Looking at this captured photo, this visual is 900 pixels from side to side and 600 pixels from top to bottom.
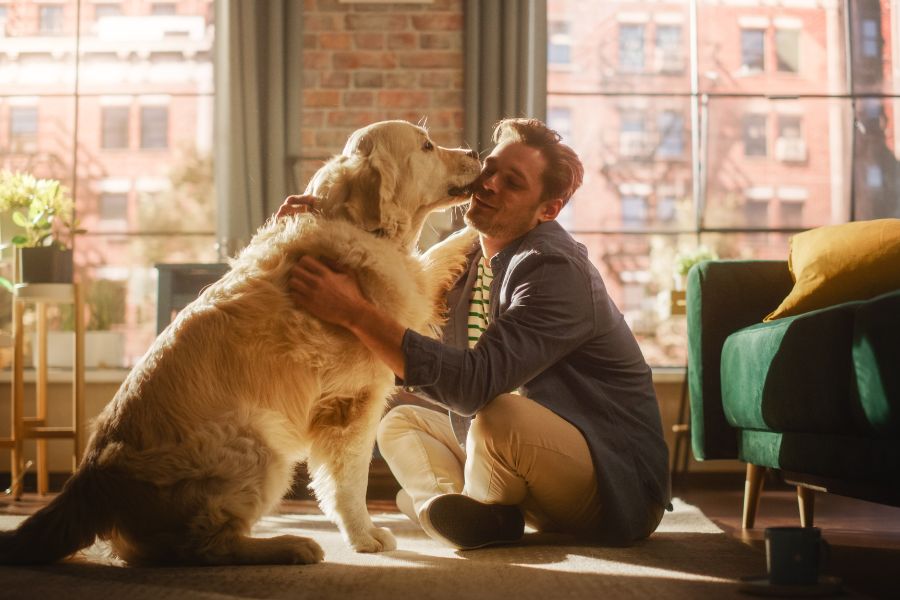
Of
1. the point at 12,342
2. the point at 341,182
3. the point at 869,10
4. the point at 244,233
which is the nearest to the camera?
the point at 341,182

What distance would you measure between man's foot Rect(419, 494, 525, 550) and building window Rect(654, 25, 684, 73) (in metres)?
3.01

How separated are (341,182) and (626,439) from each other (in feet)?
2.83

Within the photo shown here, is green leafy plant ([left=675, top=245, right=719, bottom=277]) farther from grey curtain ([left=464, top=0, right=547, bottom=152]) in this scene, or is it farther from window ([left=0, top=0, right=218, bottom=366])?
window ([left=0, top=0, right=218, bottom=366])

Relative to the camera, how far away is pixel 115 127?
4480 mm

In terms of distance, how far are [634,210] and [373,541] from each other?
9.39 feet

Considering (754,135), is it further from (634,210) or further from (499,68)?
(499,68)

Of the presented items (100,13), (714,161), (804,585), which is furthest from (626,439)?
(100,13)

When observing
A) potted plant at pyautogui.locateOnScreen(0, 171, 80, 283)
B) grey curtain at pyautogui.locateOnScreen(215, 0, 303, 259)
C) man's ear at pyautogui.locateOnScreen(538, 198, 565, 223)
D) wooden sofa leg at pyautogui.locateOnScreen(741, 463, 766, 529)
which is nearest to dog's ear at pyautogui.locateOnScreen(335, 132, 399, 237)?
man's ear at pyautogui.locateOnScreen(538, 198, 565, 223)

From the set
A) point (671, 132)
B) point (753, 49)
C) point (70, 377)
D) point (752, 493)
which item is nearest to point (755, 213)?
point (671, 132)

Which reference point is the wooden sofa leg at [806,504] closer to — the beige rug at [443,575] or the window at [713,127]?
the beige rug at [443,575]

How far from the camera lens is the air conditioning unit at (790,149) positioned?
4.49 meters

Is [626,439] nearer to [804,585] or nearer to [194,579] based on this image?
[804,585]

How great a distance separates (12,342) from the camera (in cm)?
359

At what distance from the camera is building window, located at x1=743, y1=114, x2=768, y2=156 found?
4.47m
